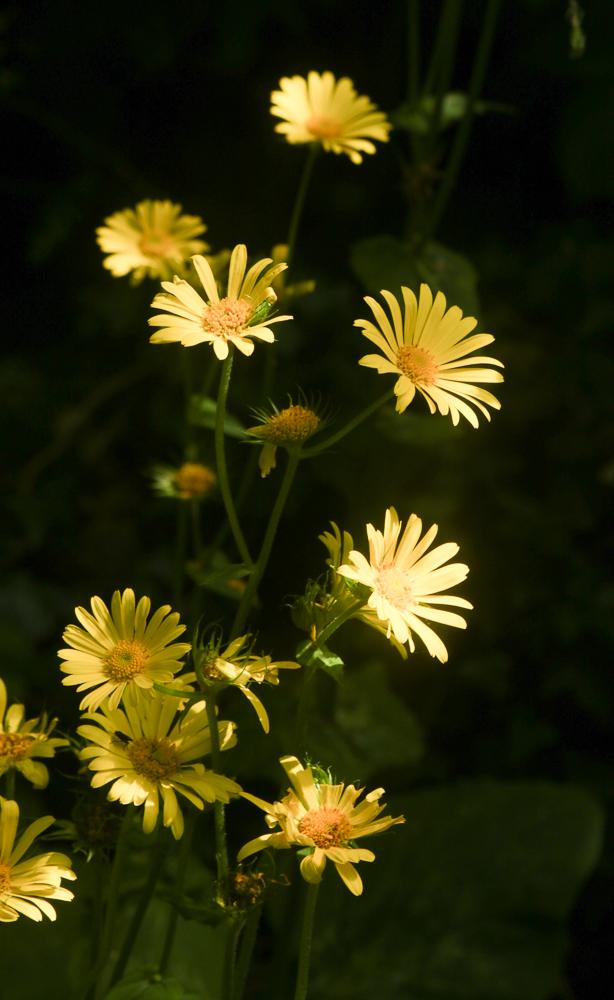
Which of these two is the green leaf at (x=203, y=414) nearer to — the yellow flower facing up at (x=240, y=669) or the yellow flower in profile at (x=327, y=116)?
the yellow flower in profile at (x=327, y=116)

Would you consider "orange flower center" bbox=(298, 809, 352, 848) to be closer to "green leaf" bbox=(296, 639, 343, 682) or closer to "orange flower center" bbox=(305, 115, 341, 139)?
"green leaf" bbox=(296, 639, 343, 682)

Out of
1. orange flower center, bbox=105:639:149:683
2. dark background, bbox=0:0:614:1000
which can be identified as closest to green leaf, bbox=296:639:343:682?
orange flower center, bbox=105:639:149:683

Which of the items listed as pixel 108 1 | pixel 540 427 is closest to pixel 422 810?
pixel 540 427

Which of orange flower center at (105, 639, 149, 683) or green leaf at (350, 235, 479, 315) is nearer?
orange flower center at (105, 639, 149, 683)

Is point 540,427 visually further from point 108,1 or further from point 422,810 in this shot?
point 108,1

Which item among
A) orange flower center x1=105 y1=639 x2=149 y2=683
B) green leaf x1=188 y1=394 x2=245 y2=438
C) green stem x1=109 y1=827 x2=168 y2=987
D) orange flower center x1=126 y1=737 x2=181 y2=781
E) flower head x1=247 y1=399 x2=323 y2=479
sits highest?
green leaf x1=188 y1=394 x2=245 y2=438

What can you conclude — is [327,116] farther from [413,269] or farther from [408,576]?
[408,576]

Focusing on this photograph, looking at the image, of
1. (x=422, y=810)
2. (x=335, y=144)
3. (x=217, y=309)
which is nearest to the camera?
(x=217, y=309)
